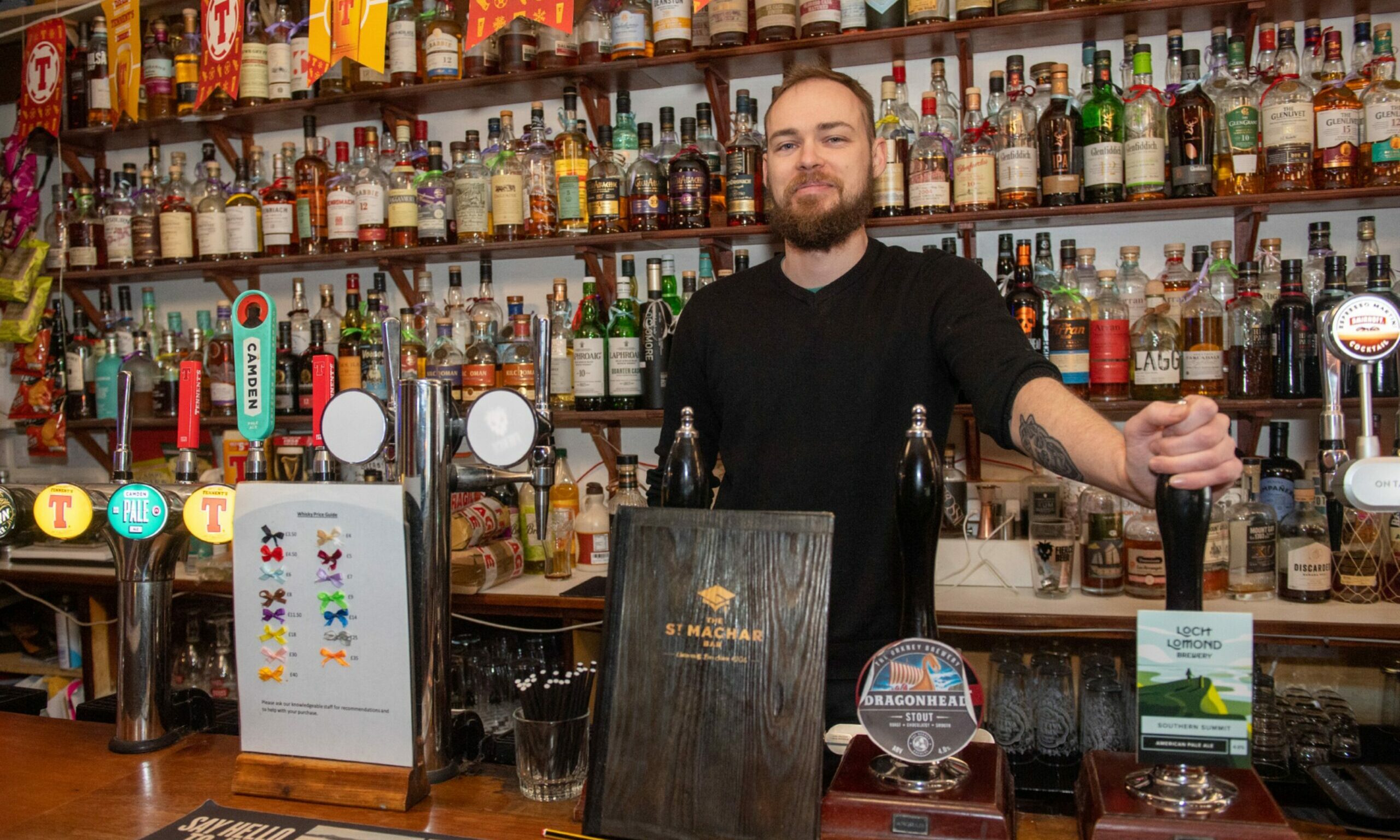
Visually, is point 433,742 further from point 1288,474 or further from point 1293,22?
point 1293,22

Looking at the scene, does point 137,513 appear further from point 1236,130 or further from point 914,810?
point 1236,130

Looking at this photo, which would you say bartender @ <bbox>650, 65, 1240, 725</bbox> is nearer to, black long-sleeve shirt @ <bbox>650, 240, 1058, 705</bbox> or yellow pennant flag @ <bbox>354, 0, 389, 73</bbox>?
black long-sleeve shirt @ <bbox>650, 240, 1058, 705</bbox>

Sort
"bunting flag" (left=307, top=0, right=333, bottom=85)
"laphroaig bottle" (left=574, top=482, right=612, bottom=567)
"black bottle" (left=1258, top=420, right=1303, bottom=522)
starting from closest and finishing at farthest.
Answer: "black bottle" (left=1258, top=420, right=1303, bottom=522)
"bunting flag" (left=307, top=0, right=333, bottom=85)
"laphroaig bottle" (left=574, top=482, right=612, bottom=567)

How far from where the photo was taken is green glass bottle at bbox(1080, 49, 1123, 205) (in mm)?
2338

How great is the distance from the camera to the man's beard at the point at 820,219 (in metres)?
1.72

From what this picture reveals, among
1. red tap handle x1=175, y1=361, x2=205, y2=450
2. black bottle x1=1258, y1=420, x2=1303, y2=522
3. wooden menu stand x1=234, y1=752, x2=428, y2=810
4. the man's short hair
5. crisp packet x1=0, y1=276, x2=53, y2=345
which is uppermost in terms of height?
the man's short hair

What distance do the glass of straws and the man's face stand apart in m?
0.92

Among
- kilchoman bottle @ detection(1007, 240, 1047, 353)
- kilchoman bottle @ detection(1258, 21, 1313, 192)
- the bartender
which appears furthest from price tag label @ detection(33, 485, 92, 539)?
kilchoman bottle @ detection(1258, 21, 1313, 192)

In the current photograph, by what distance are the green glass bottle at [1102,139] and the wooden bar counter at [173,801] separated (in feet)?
5.52

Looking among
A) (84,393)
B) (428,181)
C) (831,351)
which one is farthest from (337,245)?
(831,351)

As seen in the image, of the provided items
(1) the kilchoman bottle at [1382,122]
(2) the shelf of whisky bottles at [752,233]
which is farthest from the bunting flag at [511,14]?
(1) the kilchoman bottle at [1382,122]

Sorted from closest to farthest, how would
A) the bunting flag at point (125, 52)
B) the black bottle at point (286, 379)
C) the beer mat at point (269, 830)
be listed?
the beer mat at point (269, 830)
the bunting flag at point (125, 52)
the black bottle at point (286, 379)

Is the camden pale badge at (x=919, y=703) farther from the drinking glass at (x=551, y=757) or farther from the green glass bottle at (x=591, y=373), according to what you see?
the green glass bottle at (x=591, y=373)

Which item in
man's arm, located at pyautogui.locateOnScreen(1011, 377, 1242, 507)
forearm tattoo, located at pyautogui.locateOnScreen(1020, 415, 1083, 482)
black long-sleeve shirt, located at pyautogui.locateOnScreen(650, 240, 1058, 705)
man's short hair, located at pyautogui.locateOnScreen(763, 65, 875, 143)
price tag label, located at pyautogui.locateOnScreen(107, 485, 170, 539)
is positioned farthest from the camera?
man's short hair, located at pyautogui.locateOnScreen(763, 65, 875, 143)
